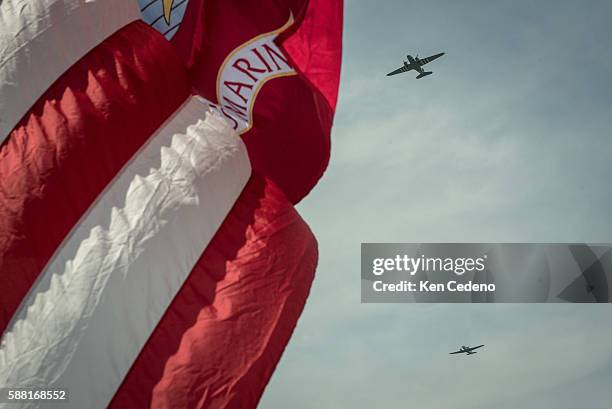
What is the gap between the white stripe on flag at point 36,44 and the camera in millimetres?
4395

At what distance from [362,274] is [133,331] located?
23.1 feet

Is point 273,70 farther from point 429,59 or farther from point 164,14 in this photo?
point 429,59

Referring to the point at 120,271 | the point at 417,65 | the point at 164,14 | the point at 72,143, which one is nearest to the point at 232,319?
the point at 120,271

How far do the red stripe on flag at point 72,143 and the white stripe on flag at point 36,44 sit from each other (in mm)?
74

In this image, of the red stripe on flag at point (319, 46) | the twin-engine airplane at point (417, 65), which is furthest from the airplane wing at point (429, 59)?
the red stripe on flag at point (319, 46)

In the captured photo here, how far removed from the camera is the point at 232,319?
4.45 meters

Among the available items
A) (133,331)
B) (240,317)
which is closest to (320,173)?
(240,317)

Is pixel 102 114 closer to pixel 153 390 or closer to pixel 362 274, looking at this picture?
pixel 153 390

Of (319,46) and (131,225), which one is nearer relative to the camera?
(131,225)

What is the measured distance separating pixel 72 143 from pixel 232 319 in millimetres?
1464

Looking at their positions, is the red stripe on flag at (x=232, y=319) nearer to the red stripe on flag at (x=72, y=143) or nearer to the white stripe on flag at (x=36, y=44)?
the red stripe on flag at (x=72, y=143)

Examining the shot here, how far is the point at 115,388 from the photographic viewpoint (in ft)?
13.6

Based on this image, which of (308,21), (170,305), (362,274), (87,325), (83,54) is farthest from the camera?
(362,274)

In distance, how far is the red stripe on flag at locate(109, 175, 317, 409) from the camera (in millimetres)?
4180
